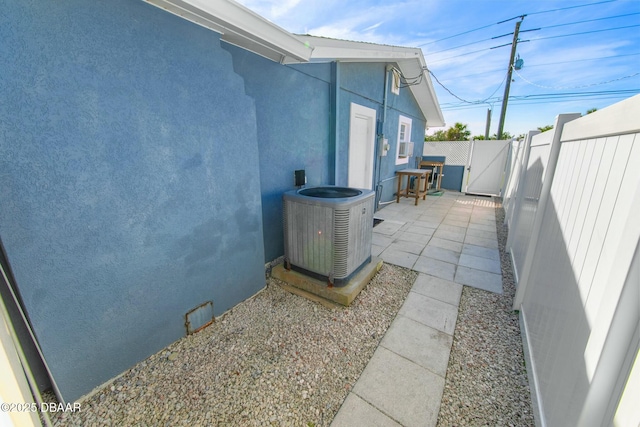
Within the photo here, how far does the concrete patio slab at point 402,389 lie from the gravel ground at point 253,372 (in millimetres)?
104

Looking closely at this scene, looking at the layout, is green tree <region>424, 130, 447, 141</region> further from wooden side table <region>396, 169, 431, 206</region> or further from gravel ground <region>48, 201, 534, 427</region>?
gravel ground <region>48, 201, 534, 427</region>

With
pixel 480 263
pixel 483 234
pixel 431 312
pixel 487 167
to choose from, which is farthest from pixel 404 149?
pixel 431 312

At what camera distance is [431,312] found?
2.40 m

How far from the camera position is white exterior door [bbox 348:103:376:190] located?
463 cm

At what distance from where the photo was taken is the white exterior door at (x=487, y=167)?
8.06 meters

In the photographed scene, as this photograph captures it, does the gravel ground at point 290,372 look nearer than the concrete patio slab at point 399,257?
Yes

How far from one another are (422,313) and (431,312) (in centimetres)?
10

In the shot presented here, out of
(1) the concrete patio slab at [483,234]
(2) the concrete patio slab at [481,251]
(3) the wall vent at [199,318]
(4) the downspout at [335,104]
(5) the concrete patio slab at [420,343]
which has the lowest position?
(5) the concrete patio slab at [420,343]

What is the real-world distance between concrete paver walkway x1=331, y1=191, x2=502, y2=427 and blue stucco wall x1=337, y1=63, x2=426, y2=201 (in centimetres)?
145

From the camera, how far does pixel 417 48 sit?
4.94 meters

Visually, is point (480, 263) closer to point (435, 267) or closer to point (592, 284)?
point (435, 267)

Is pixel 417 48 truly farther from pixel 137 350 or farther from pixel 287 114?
pixel 137 350

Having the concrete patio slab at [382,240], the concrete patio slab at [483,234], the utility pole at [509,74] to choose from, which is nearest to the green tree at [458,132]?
the utility pole at [509,74]

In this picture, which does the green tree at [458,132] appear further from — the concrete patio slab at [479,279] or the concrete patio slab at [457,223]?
the concrete patio slab at [479,279]
